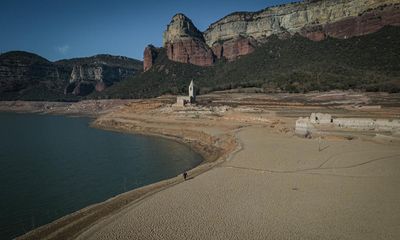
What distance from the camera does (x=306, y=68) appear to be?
92688 millimetres

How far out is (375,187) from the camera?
19.5 m

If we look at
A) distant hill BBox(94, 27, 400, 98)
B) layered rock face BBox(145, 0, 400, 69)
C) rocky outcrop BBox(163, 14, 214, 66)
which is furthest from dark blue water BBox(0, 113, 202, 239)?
rocky outcrop BBox(163, 14, 214, 66)

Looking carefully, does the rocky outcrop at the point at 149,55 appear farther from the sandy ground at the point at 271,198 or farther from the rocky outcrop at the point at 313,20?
the sandy ground at the point at 271,198

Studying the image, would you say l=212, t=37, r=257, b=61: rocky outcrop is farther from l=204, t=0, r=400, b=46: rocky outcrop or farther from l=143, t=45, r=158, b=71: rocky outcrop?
l=143, t=45, r=158, b=71: rocky outcrop

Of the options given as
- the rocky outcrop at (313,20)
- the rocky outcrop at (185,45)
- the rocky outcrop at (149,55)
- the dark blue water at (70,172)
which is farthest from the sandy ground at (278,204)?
the rocky outcrop at (149,55)

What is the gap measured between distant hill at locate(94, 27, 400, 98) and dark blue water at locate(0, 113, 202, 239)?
149ft

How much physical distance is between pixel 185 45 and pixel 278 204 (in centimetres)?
14321

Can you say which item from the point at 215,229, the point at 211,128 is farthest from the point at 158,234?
the point at 211,128

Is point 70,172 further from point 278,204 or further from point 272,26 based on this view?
point 272,26

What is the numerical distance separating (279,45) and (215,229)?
117 m

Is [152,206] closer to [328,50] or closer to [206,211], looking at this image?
[206,211]

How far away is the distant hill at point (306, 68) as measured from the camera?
79.8 meters

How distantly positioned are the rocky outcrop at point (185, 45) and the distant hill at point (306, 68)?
6.26 metres

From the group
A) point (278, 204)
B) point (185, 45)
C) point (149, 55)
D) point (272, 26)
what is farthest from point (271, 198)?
point (149, 55)
